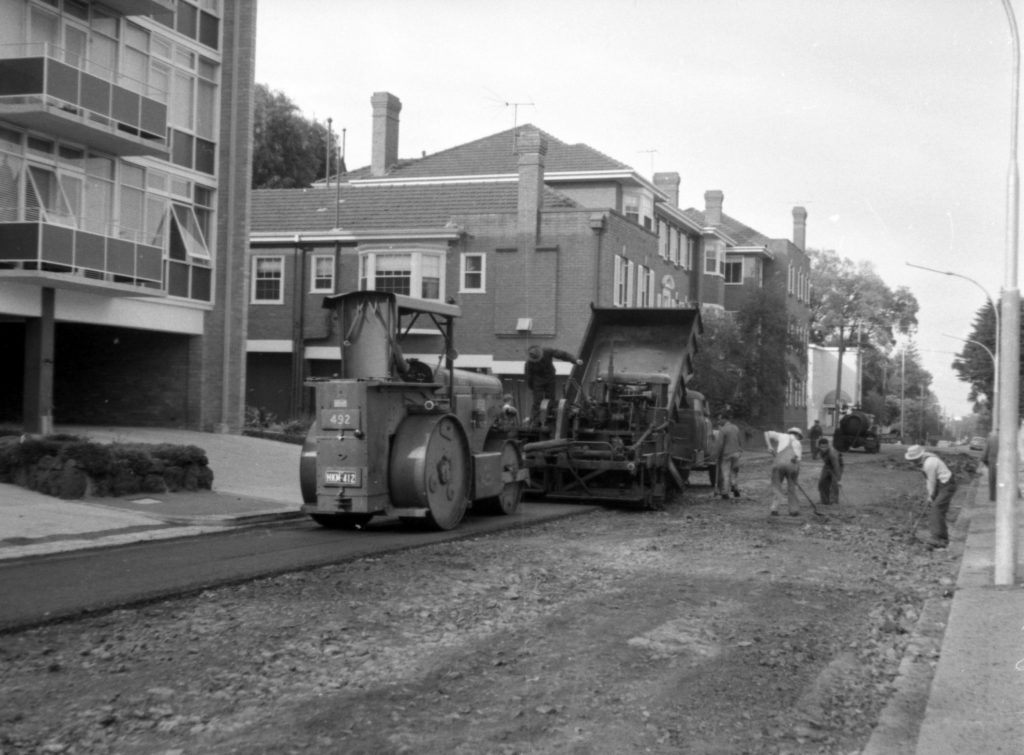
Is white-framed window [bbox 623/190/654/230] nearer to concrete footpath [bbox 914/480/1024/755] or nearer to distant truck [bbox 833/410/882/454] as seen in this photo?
distant truck [bbox 833/410/882/454]

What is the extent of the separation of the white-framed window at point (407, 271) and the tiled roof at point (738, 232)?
26.7 meters

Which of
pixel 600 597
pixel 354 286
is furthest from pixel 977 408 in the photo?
pixel 600 597

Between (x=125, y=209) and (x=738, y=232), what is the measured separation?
44.7 m

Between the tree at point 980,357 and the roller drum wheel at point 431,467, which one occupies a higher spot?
the tree at point 980,357

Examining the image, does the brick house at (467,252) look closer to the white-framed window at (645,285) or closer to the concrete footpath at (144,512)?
the white-framed window at (645,285)

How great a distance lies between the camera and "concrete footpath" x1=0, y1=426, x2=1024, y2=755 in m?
6.31

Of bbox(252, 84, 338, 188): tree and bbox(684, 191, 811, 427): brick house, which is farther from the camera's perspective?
bbox(684, 191, 811, 427): brick house

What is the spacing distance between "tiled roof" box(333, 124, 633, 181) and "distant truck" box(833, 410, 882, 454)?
530 inches

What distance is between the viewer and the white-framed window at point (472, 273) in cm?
3803

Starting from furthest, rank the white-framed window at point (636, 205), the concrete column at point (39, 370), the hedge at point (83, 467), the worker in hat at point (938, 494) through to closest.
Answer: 1. the white-framed window at point (636, 205)
2. the concrete column at point (39, 370)
3. the hedge at point (83, 467)
4. the worker in hat at point (938, 494)

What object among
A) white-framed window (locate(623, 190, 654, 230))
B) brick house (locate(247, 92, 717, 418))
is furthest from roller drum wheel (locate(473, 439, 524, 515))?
white-framed window (locate(623, 190, 654, 230))

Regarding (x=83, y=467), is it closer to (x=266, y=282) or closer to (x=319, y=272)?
(x=319, y=272)

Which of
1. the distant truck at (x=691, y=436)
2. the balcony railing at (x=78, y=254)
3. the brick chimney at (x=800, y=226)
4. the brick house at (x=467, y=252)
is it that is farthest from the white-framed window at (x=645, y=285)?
the brick chimney at (x=800, y=226)

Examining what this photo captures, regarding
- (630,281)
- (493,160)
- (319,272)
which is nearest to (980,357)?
(630,281)
